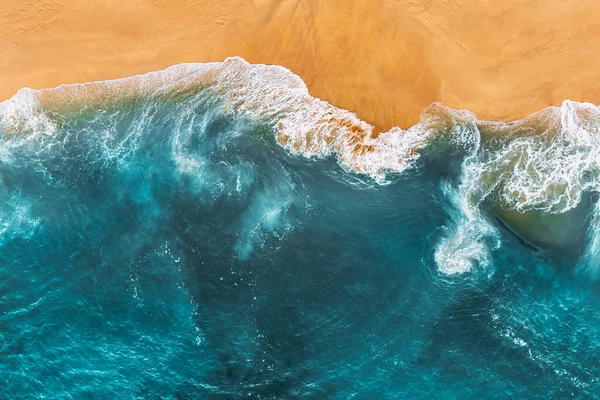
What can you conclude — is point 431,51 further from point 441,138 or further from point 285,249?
point 285,249

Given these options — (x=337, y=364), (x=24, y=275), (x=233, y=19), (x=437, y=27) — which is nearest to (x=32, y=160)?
(x=24, y=275)

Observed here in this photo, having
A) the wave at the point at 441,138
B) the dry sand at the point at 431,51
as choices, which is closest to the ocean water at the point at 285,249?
the wave at the point at 441,138

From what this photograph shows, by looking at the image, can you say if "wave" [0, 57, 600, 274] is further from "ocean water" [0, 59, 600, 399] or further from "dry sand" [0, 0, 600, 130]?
"dry sand" [0, 0, 600, 130]

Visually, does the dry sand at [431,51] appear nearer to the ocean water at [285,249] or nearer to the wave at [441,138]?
the wave at [441,138]

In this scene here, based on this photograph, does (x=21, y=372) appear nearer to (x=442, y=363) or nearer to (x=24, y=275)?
(x=24, y=275)

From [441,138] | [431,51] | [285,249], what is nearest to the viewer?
[285,249]

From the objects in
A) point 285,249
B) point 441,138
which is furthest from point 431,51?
point 285,249
